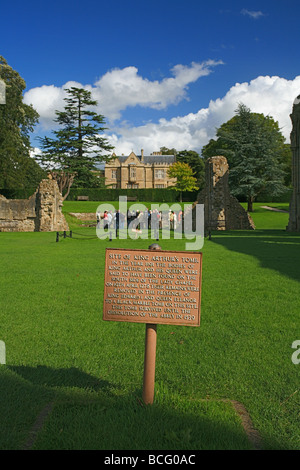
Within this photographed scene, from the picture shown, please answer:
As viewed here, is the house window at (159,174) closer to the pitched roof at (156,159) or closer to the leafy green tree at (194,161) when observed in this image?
the pitched roof at (156,159)

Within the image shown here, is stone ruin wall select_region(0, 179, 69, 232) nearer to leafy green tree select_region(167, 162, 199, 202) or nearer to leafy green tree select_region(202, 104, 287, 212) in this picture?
leafy green tree select_region(202, 104, 287, 212)

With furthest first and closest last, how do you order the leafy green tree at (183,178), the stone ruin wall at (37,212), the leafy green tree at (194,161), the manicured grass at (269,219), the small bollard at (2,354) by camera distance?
1. the leafy green tree at (194,161)
2. the leafy green tree at (183,178)
3. the manicured grass at (269,219)
4. the stone ruin wall at (37,212)
5. the small bollard at (2,354)

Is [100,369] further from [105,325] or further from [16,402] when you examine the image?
[105,325]

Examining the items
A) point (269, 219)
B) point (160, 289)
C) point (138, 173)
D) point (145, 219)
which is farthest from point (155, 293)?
point (138, 173)

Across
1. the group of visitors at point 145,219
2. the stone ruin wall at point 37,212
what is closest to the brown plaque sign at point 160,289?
the group of visitors at point 145,219

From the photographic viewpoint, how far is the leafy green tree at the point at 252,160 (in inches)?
1512

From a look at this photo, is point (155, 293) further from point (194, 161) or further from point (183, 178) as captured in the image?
point (194, 161)

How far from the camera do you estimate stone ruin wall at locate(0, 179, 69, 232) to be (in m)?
24.3

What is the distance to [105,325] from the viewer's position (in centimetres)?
529

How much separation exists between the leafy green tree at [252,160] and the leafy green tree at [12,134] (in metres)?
20.0

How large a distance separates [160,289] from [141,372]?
1154mm

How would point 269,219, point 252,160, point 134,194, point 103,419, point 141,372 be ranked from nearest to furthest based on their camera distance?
point 103,419 → point 141,372 → point 269,219 → point 252,160 → point 134,194

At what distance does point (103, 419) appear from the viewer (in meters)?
2.90
